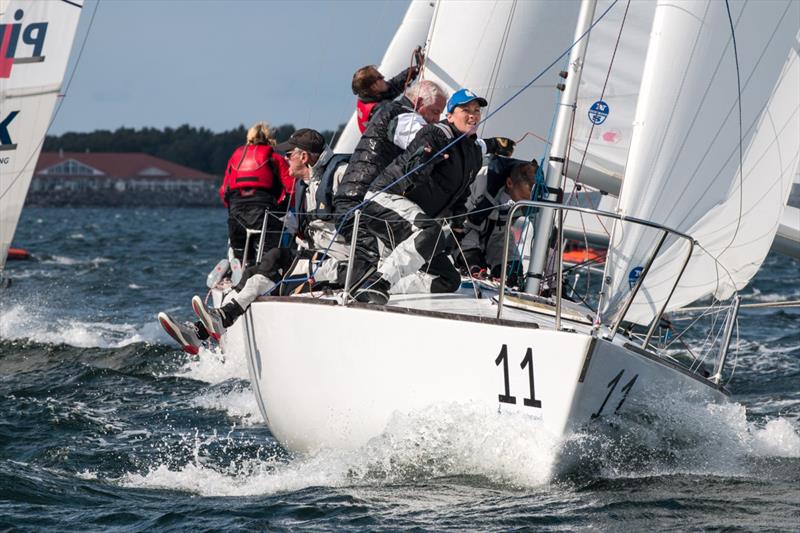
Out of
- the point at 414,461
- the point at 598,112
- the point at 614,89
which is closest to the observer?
the point at 414,461

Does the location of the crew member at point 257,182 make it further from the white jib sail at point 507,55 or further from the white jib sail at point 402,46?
the white jib sail at point 402,46

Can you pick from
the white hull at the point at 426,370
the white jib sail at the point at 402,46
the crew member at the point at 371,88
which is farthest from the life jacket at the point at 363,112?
the white jib sail at the point at 402,46

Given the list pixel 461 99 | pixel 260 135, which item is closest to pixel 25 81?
pixel 260 135

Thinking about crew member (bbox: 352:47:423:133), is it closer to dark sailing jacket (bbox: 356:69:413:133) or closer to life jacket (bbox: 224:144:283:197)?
dark sailing jacket (bbox: 356:69:413:133)

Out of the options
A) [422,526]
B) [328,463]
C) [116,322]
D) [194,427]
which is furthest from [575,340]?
[116,322]

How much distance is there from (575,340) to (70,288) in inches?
443

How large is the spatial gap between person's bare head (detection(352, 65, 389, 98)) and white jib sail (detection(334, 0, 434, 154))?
161 inches

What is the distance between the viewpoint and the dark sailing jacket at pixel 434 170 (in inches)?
207

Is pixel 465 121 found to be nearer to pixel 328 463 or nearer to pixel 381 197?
pixel 381 197

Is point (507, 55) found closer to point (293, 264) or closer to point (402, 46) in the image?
point (402, 46)

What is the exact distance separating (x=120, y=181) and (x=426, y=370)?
8741cm

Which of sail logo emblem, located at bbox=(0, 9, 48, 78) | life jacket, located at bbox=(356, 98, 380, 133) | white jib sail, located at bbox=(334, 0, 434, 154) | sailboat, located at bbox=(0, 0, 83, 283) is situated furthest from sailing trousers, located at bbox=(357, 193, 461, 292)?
white jib sail, located at bbox=(334, 0, 434, 154)

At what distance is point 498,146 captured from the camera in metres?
6.27

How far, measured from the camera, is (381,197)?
5.34 m
